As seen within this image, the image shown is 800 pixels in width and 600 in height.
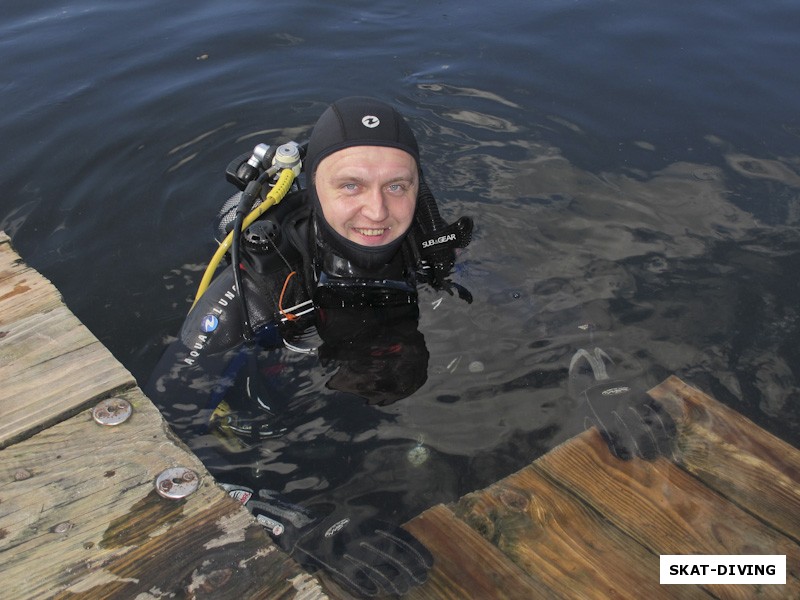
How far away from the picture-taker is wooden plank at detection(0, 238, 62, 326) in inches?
136

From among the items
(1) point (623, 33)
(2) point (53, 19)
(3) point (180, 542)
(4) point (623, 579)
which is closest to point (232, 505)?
(3) point (180, 542)

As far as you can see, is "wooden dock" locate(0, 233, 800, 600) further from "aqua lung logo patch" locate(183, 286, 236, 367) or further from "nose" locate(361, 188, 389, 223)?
"nose" locate(361, 188, 389, 223)

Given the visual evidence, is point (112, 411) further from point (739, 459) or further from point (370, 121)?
point (739, 459)

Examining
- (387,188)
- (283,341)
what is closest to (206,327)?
(283,341)

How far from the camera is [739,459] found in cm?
333

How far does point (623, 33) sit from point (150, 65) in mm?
5060

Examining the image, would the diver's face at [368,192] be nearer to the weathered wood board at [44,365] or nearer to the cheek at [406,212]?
the cheek at [406,212]

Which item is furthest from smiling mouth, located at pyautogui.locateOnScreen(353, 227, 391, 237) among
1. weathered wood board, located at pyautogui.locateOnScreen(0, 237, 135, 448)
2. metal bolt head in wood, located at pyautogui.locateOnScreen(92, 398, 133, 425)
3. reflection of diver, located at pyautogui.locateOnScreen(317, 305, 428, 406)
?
metal bolt head in wood, located at pyautogui.locateOnScreen(92, 398, 133, 425)

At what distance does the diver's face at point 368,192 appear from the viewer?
373 cm

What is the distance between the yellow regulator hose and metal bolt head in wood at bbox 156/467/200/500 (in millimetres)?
1346

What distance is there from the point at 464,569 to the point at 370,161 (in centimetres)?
199

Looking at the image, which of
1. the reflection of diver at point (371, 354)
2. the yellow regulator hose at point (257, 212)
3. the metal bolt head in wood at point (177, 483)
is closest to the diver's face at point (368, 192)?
the yellow regulator hose at point (257, 212)

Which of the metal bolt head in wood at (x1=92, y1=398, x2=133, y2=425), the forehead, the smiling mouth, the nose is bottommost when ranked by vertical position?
the metal bolt head in wood at (x1=92, y1=398, x2=133, y2=425)

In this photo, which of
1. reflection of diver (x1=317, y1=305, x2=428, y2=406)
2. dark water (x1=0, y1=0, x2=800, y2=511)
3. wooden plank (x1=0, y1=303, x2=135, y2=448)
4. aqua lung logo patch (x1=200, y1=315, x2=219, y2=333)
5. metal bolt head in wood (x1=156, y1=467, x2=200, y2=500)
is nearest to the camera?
metal bolt head in wood (x1=156, y1=467, x2=200, y2=500)
